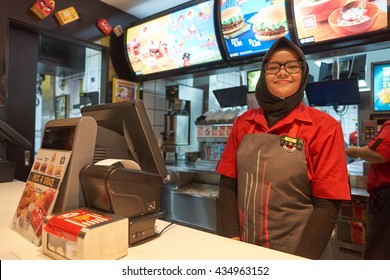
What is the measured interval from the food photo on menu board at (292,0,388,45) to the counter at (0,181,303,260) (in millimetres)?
1842

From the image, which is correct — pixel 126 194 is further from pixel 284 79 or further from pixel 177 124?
pixel 177 124

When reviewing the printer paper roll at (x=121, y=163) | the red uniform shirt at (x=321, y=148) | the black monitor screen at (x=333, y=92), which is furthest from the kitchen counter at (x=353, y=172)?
the printer paper roll at (x=121, y=163)

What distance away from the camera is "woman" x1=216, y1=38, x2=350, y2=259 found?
105 centimetres

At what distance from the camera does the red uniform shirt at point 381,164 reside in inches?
65.8

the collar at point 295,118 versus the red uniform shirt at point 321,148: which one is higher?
the collar at point 295,118

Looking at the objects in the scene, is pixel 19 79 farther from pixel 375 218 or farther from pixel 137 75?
pixel 375 218

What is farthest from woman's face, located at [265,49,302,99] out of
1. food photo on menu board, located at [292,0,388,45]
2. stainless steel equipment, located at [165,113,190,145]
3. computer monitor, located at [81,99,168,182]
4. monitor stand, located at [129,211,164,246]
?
stainless steel equipment, located at [165,113,190,145]

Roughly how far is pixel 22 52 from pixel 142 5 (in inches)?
57.5

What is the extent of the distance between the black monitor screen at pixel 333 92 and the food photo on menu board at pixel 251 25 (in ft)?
2.02

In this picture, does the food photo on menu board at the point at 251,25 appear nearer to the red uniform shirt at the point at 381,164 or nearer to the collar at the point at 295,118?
the red uniform shirt at the point at 381,164

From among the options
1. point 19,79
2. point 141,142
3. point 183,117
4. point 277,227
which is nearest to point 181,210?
point 183,117

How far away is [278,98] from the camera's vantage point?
1194 millimetres

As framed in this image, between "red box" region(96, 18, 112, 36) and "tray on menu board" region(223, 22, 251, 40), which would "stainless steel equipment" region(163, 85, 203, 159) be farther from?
"tray on menu board" region(223, 22, 251, 40)
